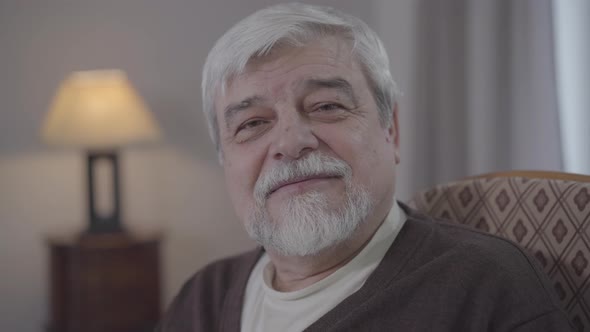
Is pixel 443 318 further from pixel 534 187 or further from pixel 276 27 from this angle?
pixel 276 27

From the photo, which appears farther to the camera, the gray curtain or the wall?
the wall

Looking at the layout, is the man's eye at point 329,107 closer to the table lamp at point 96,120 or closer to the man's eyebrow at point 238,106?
the man's eyebrow at point 238,106

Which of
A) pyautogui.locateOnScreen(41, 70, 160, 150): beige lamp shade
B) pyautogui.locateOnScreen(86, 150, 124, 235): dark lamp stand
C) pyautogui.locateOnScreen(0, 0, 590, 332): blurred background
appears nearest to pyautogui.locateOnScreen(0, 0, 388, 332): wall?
pyautogui.locateOnScreen(0, 0, 590, 332): blurred background

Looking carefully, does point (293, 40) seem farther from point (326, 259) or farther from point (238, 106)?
point (326, 259)

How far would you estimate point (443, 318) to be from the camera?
3.11 feet

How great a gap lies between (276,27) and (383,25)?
5.89 ft

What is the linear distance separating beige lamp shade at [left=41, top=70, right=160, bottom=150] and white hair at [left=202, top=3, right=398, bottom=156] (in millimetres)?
1541

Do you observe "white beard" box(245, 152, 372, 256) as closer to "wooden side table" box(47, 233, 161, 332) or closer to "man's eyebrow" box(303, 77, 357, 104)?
"man's eyebrow" box(303, 77, 357, 104)


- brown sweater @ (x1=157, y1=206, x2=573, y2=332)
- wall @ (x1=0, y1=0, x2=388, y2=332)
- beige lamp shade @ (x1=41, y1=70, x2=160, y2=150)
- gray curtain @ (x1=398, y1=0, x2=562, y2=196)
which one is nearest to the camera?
brown sweater @ (x1=157, y1=206, x2=573, y2=332)

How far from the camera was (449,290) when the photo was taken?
974mm

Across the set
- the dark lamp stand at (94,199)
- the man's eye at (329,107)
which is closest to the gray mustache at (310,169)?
the man's eye at (329,107)

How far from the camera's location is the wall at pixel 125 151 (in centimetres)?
304

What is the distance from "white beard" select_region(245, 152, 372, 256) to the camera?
1079 millimetres

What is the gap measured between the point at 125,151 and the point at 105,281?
0.78 metres
